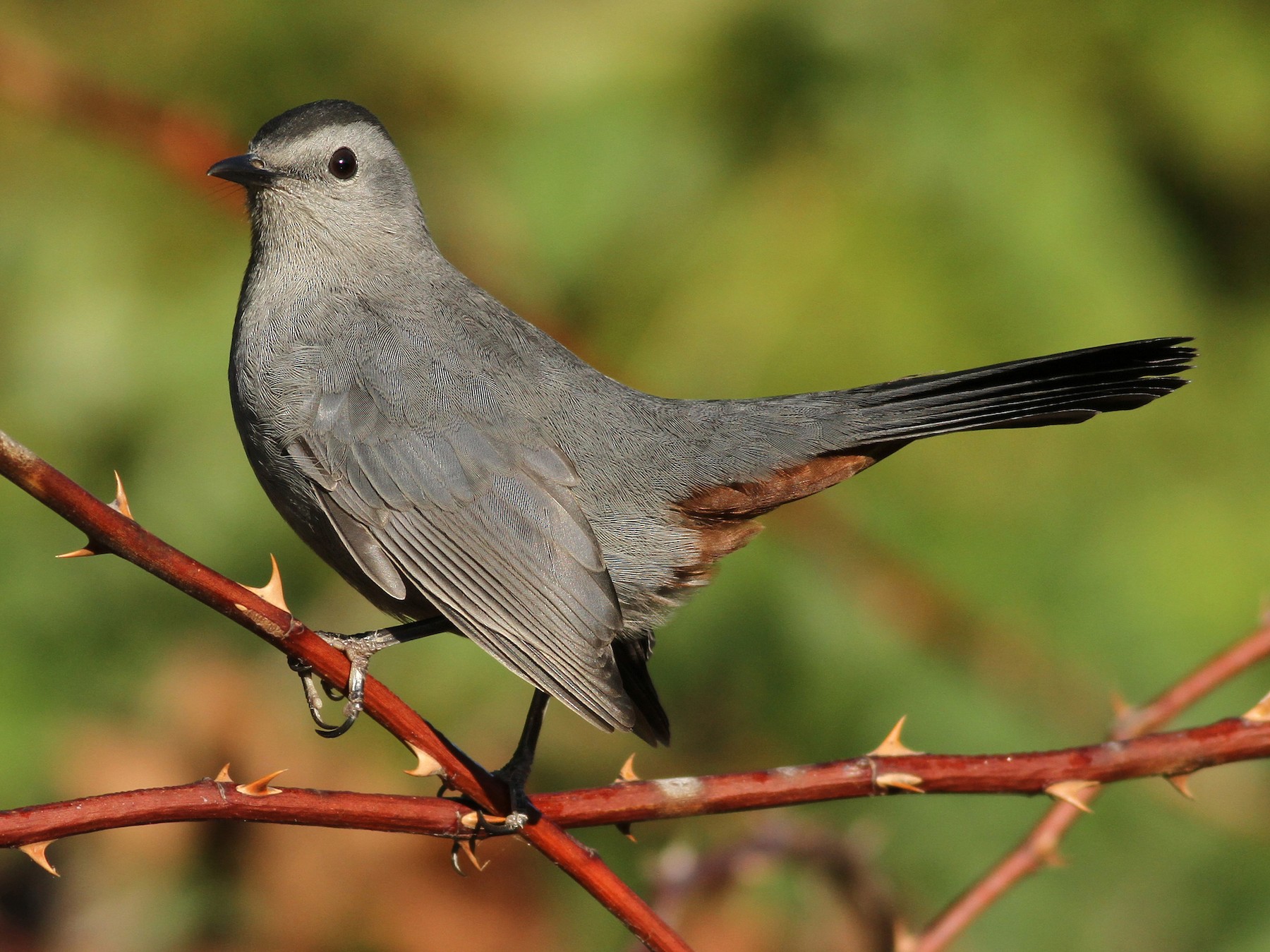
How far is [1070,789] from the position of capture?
72.3 inches

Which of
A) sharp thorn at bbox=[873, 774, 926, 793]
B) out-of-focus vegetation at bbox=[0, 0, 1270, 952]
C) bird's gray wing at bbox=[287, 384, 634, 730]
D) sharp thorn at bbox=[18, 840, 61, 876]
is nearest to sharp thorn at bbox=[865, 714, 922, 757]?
sharp thorn at bbox=[873, 774, 926, 793]

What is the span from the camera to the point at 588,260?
390 centimetres

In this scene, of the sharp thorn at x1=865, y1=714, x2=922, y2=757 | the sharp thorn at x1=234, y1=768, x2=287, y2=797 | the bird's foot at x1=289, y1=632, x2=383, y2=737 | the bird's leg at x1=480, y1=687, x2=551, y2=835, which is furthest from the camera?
the bird's leg at x1=480, y1=687, x2=551, y2=835

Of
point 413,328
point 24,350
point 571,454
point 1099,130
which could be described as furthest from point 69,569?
point 1099,130

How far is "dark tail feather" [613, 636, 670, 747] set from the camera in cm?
280

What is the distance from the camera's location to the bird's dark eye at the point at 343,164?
311 centimetres

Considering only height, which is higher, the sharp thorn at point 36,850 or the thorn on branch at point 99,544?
the thorn on branch at point 99,544

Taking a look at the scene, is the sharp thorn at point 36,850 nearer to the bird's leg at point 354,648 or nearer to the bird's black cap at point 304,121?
the bird's leg at point 354,648

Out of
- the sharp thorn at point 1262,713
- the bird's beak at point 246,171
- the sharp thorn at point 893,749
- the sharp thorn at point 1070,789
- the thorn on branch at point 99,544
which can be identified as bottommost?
the thorn on branch at point 99,544

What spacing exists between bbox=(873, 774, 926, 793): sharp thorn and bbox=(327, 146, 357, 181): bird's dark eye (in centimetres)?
197

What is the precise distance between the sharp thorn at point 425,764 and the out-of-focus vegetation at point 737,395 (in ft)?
5.54

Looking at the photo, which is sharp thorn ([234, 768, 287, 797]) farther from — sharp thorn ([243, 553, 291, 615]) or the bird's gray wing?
the bird's gray wing

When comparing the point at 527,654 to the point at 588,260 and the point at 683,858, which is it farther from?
the point at 588,260

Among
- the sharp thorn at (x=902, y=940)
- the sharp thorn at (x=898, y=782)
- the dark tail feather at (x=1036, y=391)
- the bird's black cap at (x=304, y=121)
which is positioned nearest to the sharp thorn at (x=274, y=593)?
the sharp thorn at (x=898, y=782)
